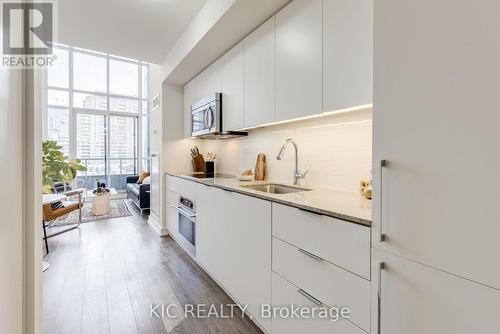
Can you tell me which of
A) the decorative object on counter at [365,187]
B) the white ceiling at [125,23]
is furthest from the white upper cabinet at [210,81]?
the decorative object on counter at [365,187]

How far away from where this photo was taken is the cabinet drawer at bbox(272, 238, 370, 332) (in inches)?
39.3

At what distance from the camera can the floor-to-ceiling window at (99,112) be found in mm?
6172

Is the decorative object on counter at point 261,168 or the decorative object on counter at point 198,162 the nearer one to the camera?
the decorative object on counter at point 261,168

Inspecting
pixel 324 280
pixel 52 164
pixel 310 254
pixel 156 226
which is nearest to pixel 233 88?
pixel 310 254

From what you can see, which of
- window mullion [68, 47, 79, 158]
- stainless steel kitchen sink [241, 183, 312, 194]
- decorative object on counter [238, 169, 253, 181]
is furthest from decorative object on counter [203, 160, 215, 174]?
window mullion [68, 47, 79, 158]

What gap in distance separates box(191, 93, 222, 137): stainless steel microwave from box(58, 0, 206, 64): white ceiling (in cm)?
81

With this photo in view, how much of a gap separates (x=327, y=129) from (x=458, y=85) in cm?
124

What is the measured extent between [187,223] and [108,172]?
5.18 meters

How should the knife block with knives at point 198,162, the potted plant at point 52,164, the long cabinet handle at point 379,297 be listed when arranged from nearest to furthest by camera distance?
the long cabinet handle at point 379,297 → the potted plant at point 52,164 → the knife block with knives at point 198,162

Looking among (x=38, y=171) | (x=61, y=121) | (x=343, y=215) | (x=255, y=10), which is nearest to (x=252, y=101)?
(x=255, y=10)

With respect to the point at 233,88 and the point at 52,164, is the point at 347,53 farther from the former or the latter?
the point at 52,164

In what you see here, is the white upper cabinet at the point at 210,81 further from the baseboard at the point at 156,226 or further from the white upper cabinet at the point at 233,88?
the baseboard at the point at 156,226

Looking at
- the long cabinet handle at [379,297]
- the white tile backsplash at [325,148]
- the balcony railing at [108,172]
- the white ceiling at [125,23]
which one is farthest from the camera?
the balcony railing at [108,172]

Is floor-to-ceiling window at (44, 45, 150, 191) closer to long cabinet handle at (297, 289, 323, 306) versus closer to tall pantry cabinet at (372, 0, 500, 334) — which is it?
long cabinet handle at (297, 289, 323, 306)
